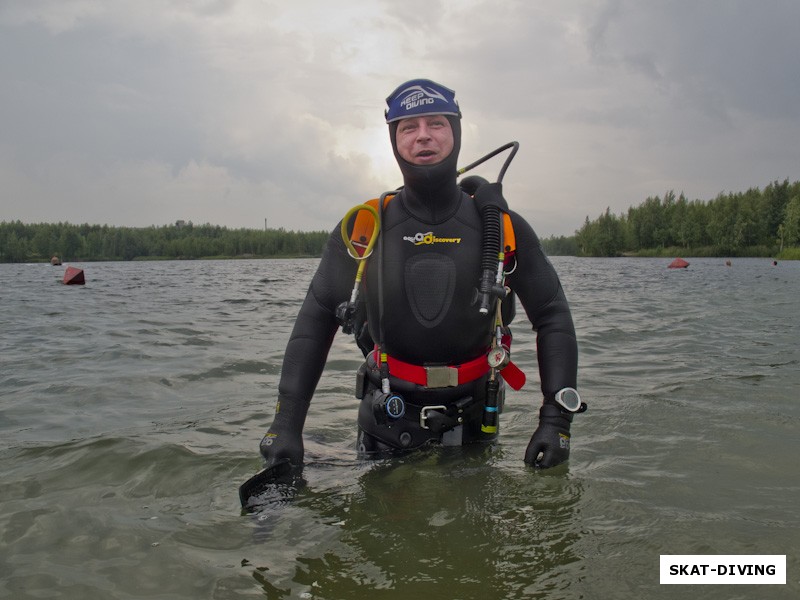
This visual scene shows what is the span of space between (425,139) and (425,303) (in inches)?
39.6

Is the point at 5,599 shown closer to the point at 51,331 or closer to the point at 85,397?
the point at 85,397

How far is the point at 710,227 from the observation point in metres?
111

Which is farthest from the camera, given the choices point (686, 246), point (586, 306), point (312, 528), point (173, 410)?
point (686, 246)

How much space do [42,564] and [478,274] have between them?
8.92 feet

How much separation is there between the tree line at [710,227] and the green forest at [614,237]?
15 centimetres

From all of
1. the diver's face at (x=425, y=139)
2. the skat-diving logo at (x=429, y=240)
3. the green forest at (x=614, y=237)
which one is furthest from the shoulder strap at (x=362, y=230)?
the green forest at (x=614, y=237)

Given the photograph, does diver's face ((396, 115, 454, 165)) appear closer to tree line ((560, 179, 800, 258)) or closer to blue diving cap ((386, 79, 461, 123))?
blue diving cap ((386, 79, 461, 123))

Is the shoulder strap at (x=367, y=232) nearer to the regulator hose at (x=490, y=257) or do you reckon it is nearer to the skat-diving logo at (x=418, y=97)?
the regulator hose at (x=490, y=257)

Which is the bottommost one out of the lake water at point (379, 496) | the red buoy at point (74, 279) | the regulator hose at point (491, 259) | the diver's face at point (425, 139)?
the lake water at point (379, 496)

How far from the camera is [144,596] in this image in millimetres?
2600

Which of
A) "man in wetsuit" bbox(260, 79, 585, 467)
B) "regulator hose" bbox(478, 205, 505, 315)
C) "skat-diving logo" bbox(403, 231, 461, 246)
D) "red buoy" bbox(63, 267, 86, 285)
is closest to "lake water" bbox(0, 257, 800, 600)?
"man in wetsuit" bbox(260, 79, 585, 467)

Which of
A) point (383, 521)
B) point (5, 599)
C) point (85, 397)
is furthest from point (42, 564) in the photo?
point (85, 397)

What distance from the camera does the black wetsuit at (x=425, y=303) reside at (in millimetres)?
3760

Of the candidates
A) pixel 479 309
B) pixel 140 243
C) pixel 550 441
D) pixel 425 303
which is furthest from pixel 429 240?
pixel 140 243
